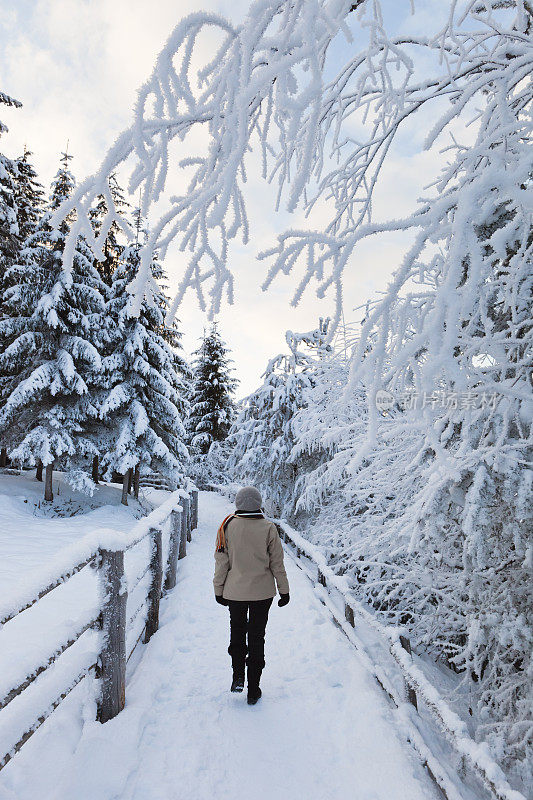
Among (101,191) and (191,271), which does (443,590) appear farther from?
(101,191)

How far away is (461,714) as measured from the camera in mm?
4254

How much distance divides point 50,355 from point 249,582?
14.6m

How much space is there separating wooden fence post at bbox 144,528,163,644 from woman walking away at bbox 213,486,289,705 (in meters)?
1.39

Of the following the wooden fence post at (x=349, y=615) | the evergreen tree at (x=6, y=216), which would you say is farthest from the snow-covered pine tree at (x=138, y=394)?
the wooden fence post at (x=349, y=615)

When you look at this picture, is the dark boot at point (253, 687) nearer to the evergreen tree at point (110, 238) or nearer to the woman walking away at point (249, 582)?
the woman walking away at point (249, 582)

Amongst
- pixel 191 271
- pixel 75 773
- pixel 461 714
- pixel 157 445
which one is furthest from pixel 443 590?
pixel 157 445

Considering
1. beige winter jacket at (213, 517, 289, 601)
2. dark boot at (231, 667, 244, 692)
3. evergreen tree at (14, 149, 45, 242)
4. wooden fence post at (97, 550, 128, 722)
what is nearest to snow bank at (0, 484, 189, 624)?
wooden fence post at (97, 550, 128, 722)

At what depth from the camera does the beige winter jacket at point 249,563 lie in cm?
385

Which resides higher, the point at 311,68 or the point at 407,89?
the point at 407,89

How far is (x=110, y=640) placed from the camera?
3.24 meters

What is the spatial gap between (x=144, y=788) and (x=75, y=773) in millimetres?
429

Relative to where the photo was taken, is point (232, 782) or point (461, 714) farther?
point (461, 714)

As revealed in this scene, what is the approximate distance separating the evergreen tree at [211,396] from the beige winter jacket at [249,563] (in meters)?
26.4

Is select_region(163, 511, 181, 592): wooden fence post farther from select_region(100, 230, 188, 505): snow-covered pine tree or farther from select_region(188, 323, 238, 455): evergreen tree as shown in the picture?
select_region(188, 323, 238, 455): evergreen tree
